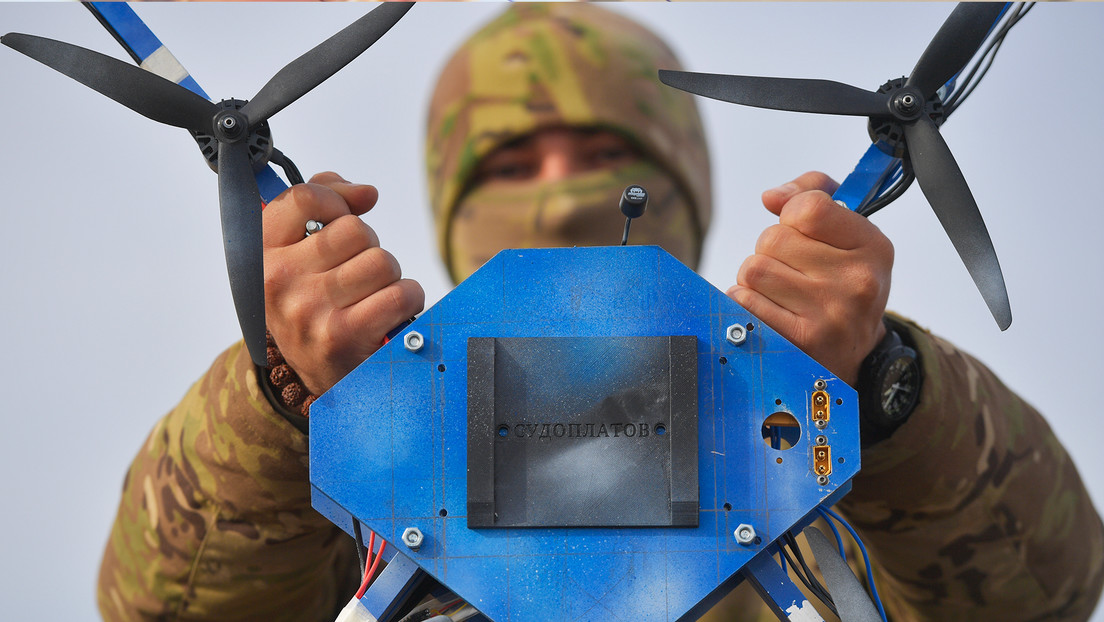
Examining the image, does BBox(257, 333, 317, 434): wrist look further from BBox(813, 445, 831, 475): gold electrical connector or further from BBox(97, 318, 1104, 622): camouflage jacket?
BBox(813, 445, 831, 475): gold electrical connector

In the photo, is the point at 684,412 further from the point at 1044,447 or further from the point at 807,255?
Answer: the point at 1044,447

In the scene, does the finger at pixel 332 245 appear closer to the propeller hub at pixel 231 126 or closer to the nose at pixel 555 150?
the propeller hub at pixel 231 126

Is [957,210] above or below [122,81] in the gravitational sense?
below

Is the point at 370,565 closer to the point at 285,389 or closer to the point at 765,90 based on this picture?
the point at 285,389

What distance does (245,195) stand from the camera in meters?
2.76

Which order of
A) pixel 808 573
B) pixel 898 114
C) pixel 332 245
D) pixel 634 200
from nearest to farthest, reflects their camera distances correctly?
pixel 634 200, pixel 808 573, pixel 898 114, pixel 332 245

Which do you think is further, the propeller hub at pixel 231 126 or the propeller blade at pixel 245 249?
the propeller hub at pixel 231 126

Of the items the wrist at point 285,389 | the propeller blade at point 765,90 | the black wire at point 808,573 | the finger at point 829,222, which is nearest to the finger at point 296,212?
the wrist at point 285,389

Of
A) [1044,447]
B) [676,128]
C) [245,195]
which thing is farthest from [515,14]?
[1044,447]

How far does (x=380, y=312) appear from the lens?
9.29 feet

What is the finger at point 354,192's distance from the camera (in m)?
3.14

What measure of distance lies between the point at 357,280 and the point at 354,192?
361 mm

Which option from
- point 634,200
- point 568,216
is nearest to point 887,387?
point 634,200

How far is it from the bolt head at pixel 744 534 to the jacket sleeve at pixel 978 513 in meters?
1.23
